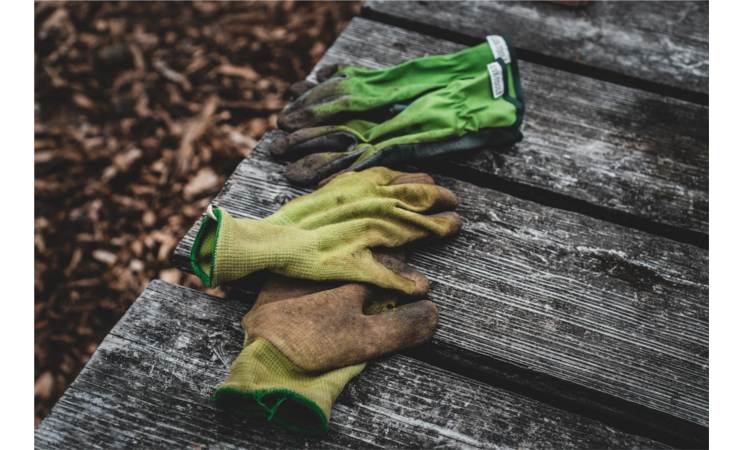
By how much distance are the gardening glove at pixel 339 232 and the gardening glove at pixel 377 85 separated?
0.99 feet

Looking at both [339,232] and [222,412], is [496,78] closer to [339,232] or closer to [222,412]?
[339,232]

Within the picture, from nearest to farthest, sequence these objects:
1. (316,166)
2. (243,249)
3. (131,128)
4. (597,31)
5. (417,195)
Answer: (243,249) < (417,195) < (316,166) < (597,31) < (131,128)

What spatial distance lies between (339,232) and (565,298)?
643mm

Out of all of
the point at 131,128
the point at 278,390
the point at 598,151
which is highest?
the point at 598,151

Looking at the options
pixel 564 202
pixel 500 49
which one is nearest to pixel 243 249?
pixel 564 202

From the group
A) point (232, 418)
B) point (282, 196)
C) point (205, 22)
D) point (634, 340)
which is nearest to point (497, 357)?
point (634, 340)

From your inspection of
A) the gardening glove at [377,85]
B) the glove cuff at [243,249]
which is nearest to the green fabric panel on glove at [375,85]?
the gardening glove at [377,85]

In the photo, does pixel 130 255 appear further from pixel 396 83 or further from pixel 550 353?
pixel 550 353

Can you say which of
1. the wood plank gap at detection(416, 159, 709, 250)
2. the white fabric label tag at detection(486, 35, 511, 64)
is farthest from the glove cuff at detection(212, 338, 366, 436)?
the white fabric label tag at detection(486, 35, 511, 64)

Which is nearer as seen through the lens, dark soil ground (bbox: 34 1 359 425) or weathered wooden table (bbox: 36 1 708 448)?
weathered wooden table (bbox: 36 1 708 448)

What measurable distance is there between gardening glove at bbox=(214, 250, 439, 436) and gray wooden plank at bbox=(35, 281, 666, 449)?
0.05 metres

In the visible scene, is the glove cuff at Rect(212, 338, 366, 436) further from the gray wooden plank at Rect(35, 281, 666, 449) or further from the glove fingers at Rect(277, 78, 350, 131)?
the glove fingers at Rect(277, 78, 350, 131)

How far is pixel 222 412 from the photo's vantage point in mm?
1171

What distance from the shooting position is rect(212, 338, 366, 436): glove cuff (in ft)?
3.62
